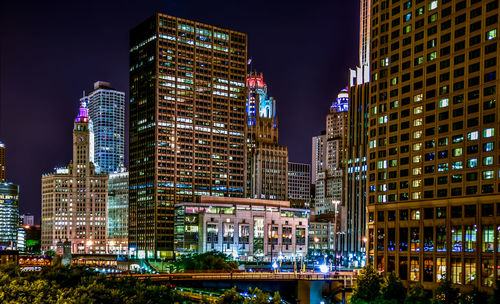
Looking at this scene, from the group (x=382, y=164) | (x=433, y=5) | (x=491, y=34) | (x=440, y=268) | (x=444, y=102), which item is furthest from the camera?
(x=382, y=164)

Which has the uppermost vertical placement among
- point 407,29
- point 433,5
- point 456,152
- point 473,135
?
point 433,5

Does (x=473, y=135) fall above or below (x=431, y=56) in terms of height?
below

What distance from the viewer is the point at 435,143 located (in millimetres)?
145250

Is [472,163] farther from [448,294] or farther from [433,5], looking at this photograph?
[433,5]

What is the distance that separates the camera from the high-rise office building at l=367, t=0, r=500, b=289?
132 metres

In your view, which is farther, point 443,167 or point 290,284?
point 290,284

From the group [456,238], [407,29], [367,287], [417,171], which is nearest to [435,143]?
[417,171]

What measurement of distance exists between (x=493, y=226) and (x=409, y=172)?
2956cm

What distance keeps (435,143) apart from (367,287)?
4139 cm

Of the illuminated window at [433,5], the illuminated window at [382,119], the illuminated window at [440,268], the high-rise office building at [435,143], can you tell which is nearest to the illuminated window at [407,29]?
the high-rise office building at [435,143]

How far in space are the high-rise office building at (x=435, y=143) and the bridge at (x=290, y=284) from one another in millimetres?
13415

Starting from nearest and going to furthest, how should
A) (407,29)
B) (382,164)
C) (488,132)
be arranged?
(488,132), (407,29), (382,164)

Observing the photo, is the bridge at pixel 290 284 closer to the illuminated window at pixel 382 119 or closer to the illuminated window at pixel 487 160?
the illuminated window at pixel 487 160

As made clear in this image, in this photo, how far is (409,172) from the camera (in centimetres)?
15212
